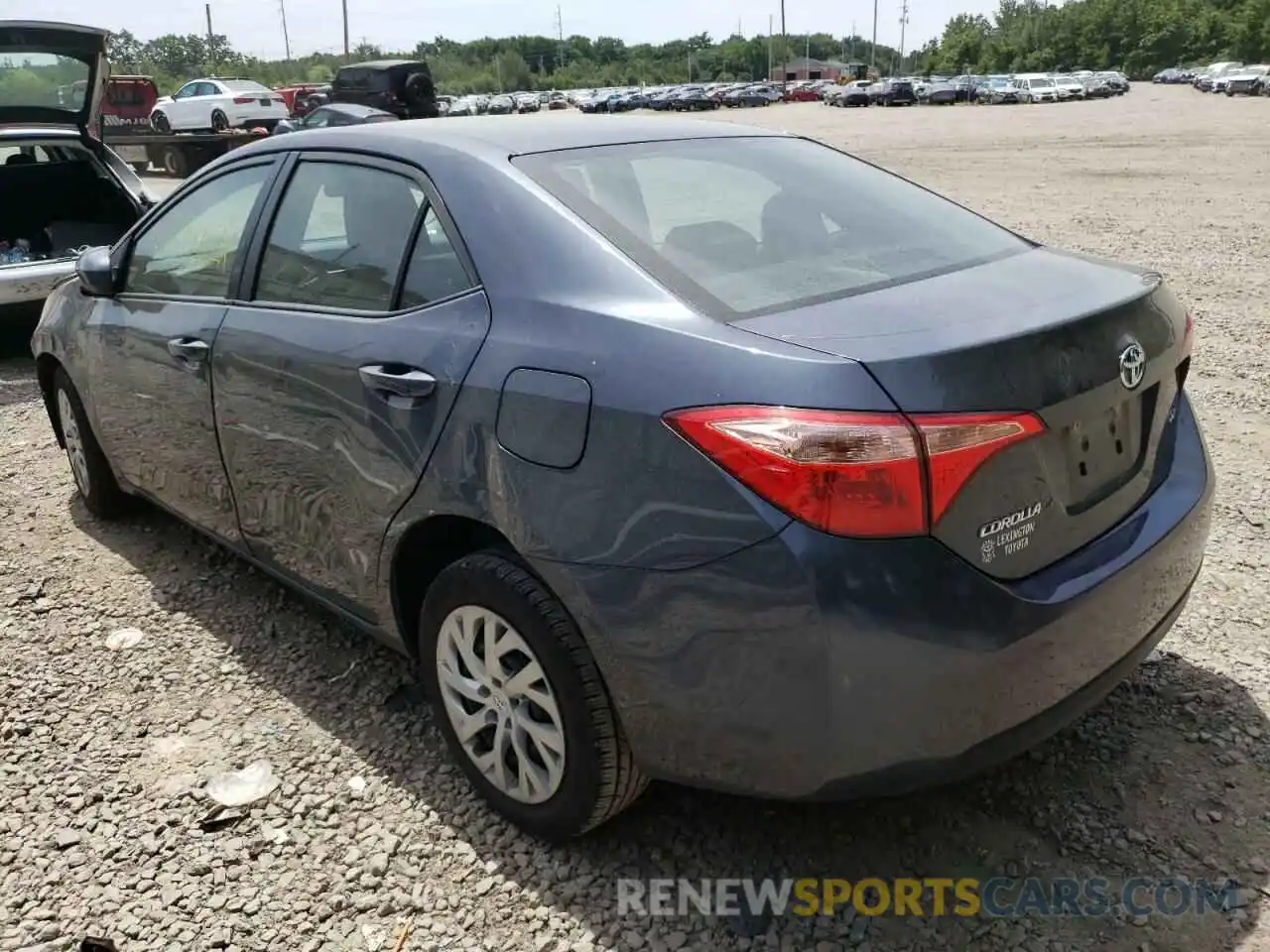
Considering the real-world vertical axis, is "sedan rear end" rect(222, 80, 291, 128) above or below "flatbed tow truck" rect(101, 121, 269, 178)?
above

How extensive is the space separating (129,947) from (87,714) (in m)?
1.08

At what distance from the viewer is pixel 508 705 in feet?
8.27

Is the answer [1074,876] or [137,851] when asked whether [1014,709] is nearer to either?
[1074,876]

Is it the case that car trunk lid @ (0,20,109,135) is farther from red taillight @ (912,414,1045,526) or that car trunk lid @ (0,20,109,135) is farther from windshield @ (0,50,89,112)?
red taillight @ (912,414,1045,526)

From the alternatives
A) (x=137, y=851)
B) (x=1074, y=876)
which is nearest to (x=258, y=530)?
(x=137, y=851)

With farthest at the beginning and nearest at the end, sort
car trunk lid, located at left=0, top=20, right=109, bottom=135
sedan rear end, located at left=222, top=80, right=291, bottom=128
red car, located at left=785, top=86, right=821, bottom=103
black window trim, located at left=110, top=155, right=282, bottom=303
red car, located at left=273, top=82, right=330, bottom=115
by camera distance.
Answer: red car, located at left=785, top=86, right=821, bottom=103, red car, located at left=273, top=82, right=330, bottom=115, sedan rear end, located at left=222, top=80, right=291, bottom=128, car trunk lid, located at left=0, top=20, right=109, bottom=135, black window trim, located at left=110, top=155, right=282, bottom=303

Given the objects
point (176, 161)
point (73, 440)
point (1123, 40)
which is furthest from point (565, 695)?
point (1123, 40)

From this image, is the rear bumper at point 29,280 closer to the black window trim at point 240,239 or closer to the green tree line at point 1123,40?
the black window trim at point 240,239

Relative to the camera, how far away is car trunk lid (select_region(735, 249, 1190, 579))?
1984 mm

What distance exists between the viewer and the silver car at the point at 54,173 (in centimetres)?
703

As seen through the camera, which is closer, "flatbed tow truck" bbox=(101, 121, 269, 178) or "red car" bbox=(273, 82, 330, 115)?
"flatbed tow truck" bbox=(101, 121, 269, 178)

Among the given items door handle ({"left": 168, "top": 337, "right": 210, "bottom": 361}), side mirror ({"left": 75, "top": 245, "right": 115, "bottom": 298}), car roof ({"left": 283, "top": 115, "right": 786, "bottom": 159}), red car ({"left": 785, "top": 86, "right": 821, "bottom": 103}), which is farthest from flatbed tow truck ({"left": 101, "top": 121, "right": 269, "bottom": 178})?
red car ({"left": 785, "top": 86, "right": 821, "bottom": 103})

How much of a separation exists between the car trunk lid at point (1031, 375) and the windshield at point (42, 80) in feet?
22.3

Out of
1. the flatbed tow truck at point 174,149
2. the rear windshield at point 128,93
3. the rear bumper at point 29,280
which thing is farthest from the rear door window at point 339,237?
the rear windshield at point 128,93
